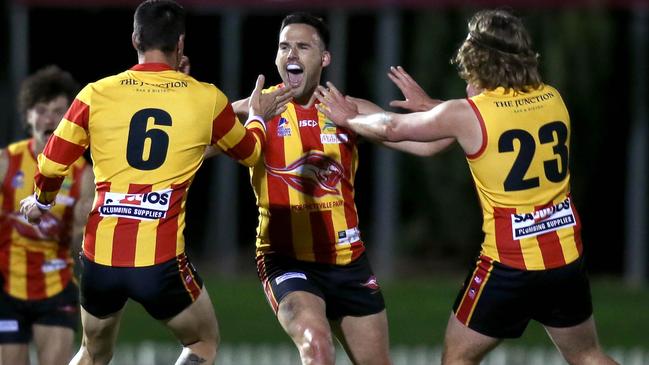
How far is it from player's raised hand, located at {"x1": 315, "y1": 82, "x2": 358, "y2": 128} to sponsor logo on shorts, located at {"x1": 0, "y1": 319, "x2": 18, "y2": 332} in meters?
2.31

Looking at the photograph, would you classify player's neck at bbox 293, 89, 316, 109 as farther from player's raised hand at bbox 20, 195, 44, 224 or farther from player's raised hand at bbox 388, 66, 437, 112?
player's raised hand at bbox 20, 195, 44, 224

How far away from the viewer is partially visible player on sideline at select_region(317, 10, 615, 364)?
7250 millimetres

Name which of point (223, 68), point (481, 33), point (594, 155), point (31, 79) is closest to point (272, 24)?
point (223, 68)

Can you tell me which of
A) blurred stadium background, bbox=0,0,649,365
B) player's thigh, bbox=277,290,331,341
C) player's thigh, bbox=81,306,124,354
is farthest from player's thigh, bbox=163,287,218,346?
blurred stadium background, bbox=0,0,649,365

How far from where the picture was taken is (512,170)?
7250 mm

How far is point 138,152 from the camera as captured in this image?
7086mm

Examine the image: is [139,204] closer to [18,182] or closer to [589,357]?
[18,182]

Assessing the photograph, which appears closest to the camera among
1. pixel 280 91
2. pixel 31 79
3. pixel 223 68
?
pixel 280 91

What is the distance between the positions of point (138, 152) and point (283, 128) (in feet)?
4.17

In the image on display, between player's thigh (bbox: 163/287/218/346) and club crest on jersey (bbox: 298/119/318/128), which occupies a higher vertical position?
club crest on jersey (bbox: 298/119/318/128)

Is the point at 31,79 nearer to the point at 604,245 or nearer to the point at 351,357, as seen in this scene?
the point at 351,357

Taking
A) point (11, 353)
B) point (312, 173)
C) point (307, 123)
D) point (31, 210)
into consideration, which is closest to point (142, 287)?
point (31, 210)

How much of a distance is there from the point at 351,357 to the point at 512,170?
1.63 meters

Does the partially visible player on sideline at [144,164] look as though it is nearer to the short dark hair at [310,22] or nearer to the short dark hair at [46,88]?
the short dark hair at [310,22]
